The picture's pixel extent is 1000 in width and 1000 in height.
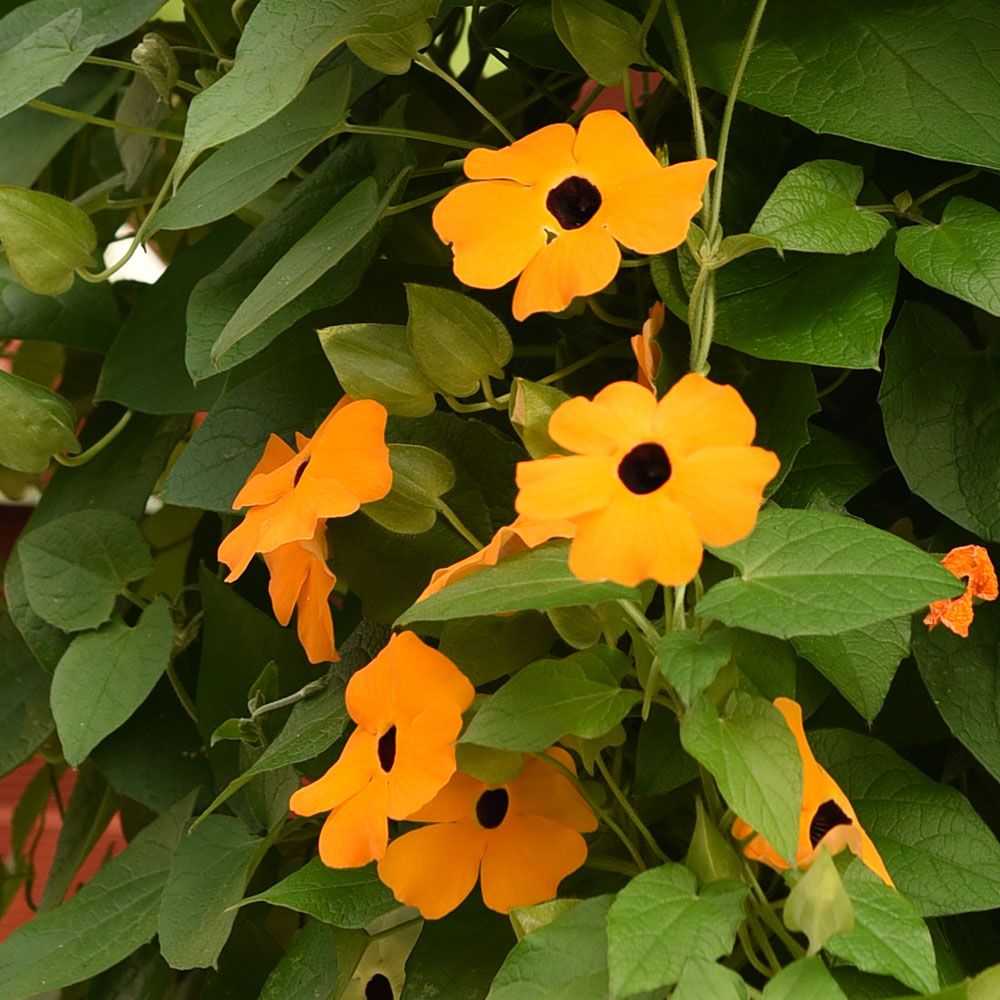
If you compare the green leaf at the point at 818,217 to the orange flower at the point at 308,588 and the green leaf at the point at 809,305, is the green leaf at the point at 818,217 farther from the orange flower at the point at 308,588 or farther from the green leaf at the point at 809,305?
the orange flower at the point at 308,588

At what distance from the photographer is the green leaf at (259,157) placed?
427 millimetres

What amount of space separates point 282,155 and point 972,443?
0.76 feet

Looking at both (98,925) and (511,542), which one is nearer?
(511,542)

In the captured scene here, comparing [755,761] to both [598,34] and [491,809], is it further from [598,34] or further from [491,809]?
[598,34]

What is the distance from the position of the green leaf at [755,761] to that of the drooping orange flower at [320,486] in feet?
0.37

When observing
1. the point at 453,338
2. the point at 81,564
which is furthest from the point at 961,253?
the point at 81,564

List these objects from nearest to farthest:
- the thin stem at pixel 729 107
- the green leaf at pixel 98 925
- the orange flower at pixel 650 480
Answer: the orange flower at pixel 650 480
the thin stem at pixel 729 107
the green leaf at pixel 98 925

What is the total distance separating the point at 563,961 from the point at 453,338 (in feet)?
0.56

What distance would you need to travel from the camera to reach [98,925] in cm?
50

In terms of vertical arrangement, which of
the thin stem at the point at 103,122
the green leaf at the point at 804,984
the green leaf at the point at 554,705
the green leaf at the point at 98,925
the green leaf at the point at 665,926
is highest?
the thin stem at the point at 103,122

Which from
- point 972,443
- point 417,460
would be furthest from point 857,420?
point 417,460

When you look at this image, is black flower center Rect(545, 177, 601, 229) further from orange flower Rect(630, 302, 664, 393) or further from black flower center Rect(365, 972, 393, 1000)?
black flower center Rect(365, 972, 393, 1000)

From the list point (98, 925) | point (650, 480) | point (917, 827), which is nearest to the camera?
point (650, 480)

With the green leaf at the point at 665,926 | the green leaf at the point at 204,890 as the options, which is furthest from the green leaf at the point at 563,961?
the green leaf at the point at 204,890
